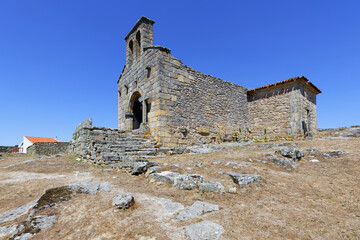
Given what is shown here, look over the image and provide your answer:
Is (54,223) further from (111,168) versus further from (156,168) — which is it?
(111,168)

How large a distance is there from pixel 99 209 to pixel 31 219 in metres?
0.95

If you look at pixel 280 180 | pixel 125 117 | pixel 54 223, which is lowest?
pixel 54 223

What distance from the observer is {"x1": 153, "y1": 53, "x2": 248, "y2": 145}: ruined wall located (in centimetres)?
952

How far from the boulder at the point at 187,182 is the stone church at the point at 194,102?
517 cm

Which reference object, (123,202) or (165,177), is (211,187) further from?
(123,202)

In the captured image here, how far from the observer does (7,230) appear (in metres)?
2.52

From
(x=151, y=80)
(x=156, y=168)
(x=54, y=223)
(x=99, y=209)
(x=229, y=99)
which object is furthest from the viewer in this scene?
(x=229, y=99)

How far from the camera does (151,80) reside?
989 centimetres

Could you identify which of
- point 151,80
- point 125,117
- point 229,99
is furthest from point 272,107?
point 125,117

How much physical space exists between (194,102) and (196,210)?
8.33 meters

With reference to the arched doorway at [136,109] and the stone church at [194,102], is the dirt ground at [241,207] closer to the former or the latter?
the stone church at [194,102]

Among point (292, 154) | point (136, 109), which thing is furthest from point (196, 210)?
point (136, 109)

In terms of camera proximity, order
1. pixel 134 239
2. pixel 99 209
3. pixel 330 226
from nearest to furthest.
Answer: pixel 134 239 < pixel 330 226 < pixel 99 209

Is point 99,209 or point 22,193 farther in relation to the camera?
point 22,193
